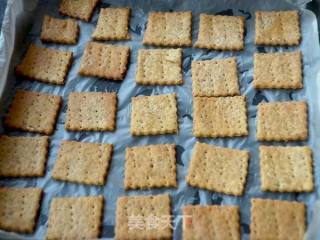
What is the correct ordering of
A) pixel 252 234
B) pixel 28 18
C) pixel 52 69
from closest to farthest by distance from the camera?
pixel 252 234 < pixel 52 69 < pixel 28 18

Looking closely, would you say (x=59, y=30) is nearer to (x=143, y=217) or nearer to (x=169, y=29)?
(x=169, y=29)

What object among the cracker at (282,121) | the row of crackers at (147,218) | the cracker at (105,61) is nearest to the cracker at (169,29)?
the cracker at (105,61)

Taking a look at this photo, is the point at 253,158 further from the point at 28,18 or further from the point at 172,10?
the point at 28,18

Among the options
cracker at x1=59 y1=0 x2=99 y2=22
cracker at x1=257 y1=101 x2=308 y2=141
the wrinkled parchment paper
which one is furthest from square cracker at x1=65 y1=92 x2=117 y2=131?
cracker at x1=257 y1=101 x2=308 y2=141

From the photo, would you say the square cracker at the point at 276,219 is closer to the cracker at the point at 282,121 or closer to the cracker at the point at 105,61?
the cracker at the point at 282,121

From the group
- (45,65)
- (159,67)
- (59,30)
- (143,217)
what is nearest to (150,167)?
(143,217)

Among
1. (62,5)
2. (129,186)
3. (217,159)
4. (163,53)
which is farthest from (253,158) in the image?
(62,5)

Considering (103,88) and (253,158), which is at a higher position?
(103,88)

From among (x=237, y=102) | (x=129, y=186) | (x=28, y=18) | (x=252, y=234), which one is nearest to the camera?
(x=252, y=234)
